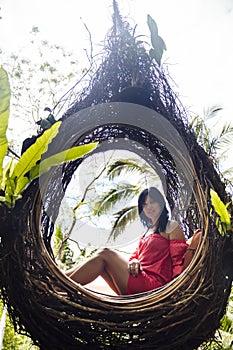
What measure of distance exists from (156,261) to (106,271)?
206 millimetres

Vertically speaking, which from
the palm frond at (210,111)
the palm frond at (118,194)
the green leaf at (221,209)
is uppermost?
the palm frond at (210,111)

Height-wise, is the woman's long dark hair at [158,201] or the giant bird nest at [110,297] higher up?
the woman's long dark hair at [158,201]

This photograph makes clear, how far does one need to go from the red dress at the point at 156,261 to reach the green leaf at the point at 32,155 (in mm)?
488

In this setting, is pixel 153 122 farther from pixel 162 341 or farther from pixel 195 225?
pixel 162 341

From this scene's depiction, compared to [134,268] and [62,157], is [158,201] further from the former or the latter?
[62,157]

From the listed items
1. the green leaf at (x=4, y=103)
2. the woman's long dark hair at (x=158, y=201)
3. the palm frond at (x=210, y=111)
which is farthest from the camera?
the palm frond at (x=210, y=111)

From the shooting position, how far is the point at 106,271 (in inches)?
51.7

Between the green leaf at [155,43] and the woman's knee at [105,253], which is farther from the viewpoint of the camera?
the woman's knee at [105,253]

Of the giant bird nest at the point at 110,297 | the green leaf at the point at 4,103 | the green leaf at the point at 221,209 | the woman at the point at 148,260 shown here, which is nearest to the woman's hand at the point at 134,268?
the woman at the point at 148,260

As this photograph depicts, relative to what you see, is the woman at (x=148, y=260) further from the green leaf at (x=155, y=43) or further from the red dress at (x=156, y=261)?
the green leaf at (x=155, y=43)

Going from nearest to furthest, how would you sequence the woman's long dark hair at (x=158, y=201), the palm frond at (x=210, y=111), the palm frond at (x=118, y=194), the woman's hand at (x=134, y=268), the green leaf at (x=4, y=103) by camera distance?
1. the green leaf at (x=4, y=103)
2. the woman's hand at (x=134, y=268)
3. the woman's long dark hair at (x=158, y=201)
4. the palm frond at (x=210, y=111)
5. the palm frond at (x=118, y=194)

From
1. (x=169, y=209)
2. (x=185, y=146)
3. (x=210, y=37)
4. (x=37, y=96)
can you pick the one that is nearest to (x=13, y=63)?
(x=37, y=96)

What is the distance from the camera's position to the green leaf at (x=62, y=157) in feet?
3.13

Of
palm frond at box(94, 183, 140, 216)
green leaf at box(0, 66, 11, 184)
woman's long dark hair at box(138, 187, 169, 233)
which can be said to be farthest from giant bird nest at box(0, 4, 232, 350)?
palm frond at box(94, 183, 140, 216)
